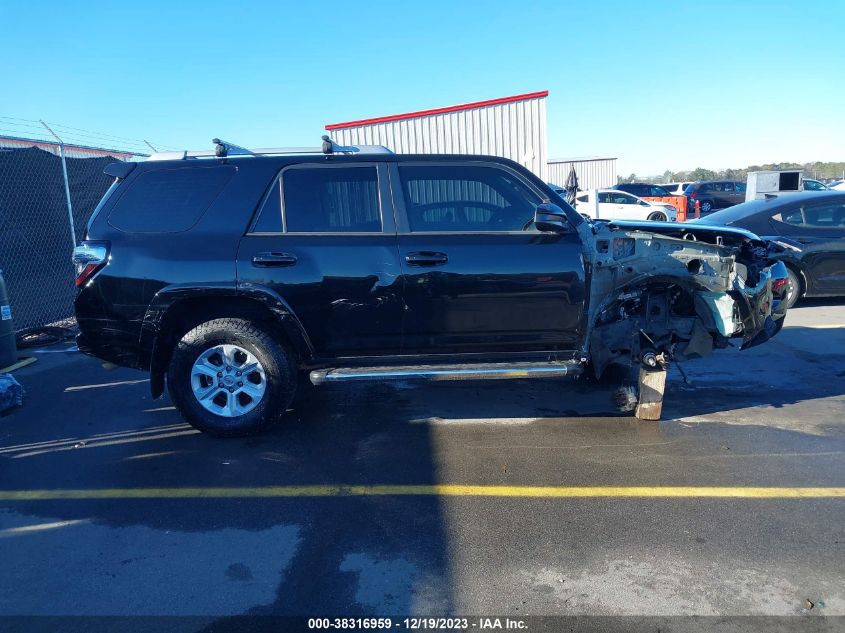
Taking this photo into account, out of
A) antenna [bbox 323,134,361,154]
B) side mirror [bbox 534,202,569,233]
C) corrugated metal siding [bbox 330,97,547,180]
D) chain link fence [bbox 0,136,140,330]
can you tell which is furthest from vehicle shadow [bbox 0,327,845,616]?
corrugated metal siding [bbox 330,97,547,180]

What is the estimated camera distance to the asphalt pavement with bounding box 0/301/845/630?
2.83 m

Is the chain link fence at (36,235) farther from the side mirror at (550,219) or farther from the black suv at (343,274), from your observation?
the side mirror at (550,219)

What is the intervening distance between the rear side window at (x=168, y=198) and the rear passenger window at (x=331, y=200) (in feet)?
1.63

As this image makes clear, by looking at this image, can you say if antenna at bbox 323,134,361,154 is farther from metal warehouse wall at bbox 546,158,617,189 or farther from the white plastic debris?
metal warehouse wall at bbox 546,158,617,189

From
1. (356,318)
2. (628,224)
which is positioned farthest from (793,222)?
(356,318)

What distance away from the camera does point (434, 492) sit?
3.79 m

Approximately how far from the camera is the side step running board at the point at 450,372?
438 centimetres

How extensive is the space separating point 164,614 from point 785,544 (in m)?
3.14

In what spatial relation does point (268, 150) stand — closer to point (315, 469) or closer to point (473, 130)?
point (315, 469)

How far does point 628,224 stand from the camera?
16.9 ft

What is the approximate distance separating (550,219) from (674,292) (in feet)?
4.72

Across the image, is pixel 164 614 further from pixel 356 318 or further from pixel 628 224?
pixel 628 224

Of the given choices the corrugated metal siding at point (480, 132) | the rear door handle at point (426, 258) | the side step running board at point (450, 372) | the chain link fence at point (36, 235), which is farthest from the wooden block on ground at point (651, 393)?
the corrugated metal siding at point (480, 132)

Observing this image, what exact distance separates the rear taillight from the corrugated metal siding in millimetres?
11843
